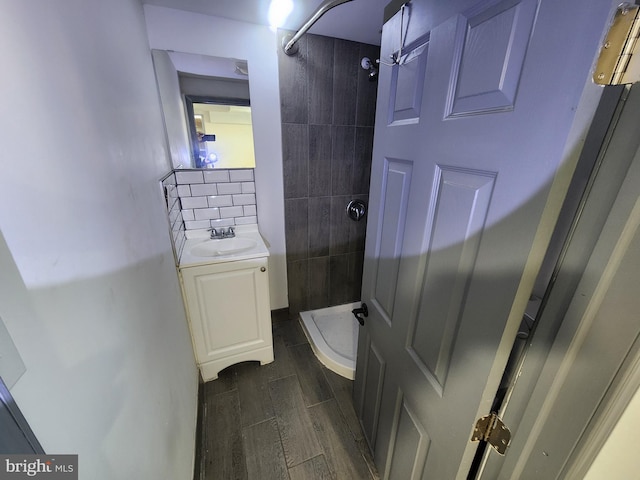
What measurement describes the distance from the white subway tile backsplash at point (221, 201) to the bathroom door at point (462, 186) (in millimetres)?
1190

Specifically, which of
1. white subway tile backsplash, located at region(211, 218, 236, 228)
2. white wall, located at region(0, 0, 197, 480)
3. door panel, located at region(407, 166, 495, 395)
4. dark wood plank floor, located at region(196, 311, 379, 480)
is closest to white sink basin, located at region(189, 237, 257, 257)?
white subway tile backsplash, located at region(211, 218, 236, 228)

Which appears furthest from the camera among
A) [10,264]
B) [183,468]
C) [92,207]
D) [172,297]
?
[172,297]

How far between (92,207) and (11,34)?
0.30 meters

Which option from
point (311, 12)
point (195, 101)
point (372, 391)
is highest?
point (311, 12)

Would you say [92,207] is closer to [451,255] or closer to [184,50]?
[451,255]

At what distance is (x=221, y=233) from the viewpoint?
1.80 m

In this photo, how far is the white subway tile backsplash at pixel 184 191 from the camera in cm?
→ 169

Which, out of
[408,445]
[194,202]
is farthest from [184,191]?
[408,445]

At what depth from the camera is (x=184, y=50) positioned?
1480 millimetres

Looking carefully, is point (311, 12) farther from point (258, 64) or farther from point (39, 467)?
point (39, 467)

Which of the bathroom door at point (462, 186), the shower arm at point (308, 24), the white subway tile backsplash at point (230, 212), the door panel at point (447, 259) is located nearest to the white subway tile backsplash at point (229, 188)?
the white subway tile backsplash at point (230, 212)

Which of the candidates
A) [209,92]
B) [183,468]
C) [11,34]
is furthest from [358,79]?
[183,468]

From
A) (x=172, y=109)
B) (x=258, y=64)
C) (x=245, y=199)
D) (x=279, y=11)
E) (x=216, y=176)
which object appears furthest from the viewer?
(x=245, y=199)

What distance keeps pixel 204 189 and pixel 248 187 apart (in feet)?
0.96
